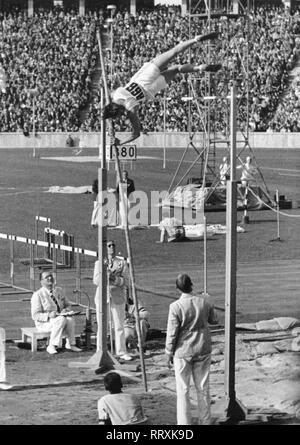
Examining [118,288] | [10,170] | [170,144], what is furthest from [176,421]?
[170,144]

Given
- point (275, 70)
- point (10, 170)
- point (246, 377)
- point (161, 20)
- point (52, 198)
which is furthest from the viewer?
point (161, 20)

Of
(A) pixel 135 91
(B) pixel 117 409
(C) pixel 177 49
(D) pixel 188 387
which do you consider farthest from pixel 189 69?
(B) pixel 117 409

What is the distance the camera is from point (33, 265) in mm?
24141

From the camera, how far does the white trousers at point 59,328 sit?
1773cm

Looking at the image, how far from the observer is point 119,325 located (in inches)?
681

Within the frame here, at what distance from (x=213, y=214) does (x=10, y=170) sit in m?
17.1

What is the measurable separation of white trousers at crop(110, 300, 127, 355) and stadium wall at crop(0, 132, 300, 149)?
49.5 metres

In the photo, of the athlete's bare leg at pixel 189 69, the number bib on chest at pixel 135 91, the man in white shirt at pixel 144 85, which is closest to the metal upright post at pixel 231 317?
the athlete's bare leg at pixel 189 69

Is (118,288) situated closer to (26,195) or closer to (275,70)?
(26,195)

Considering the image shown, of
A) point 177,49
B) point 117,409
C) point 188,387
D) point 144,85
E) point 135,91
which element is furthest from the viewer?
point 135,91

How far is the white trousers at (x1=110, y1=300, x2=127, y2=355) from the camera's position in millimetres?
17297

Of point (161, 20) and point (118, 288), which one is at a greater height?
point (161, 20)

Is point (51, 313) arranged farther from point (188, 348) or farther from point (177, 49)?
point (188, 348)

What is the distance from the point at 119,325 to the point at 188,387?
476 cm
